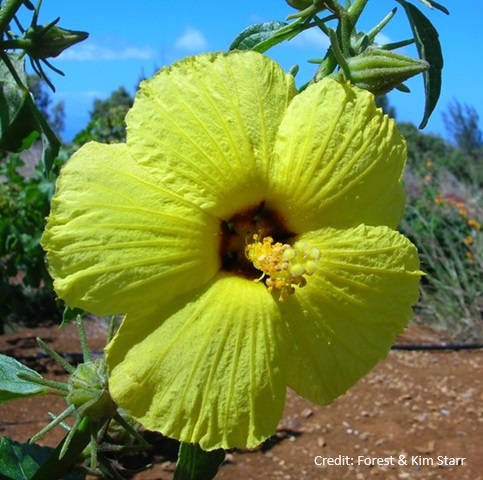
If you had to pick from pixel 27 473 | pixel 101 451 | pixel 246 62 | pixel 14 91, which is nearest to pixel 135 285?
pixel 246 62

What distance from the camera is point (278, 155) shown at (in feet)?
3.69

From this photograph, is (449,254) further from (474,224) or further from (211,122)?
(211,122)

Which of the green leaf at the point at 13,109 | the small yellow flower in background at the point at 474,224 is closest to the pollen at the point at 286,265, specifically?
the green leaf at the point at 13,109

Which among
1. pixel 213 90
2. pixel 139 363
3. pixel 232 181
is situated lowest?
pixel 139 363

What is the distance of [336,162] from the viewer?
3.72 ft

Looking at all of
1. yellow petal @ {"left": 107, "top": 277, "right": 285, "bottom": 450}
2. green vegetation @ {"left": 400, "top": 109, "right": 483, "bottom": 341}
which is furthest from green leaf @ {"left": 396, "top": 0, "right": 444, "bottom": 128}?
green vegetation @ {"left": 400, "top": 109, "right": 483, "bottom": 341}

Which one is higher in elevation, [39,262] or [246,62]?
[246,62]

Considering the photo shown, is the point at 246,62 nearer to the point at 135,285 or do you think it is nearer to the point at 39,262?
the point at 135,285

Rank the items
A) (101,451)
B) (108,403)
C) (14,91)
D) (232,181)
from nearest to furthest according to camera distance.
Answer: (232,181), (108,403), (101,451), (14,91)

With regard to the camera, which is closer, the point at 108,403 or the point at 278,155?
the point at 278,155

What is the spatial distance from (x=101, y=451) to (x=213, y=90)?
30.4 inches

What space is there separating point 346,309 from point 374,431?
569 centimetres

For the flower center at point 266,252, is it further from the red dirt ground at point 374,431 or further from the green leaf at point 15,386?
the red dirt ground at point 374,431

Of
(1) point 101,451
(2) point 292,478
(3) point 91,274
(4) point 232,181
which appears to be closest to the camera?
(3) point 91,274
